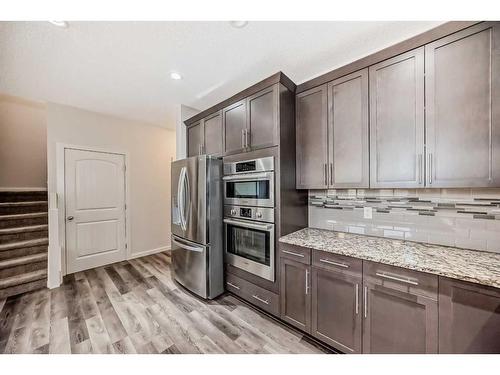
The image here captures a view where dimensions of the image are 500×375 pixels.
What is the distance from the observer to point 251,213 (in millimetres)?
2125

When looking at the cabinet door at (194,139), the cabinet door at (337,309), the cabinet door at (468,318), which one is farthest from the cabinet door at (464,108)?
the cabinet door at (194,139)

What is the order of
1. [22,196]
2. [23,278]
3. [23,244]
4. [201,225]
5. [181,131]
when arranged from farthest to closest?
[22,196], [181,131], [23,244], [23,278], [201,225]

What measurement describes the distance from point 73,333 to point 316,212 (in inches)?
104

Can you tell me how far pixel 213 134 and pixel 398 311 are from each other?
8.21 feet

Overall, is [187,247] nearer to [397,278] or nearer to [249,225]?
[249,225]

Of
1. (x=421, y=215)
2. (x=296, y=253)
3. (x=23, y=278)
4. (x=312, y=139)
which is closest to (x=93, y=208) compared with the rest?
(x=23, y=278)

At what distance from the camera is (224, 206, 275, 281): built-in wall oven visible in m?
1.97

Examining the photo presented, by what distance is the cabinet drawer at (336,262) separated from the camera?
Result: 1.46 m

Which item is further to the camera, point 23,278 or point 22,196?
point 22,196

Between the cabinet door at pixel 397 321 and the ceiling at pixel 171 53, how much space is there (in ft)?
6.45

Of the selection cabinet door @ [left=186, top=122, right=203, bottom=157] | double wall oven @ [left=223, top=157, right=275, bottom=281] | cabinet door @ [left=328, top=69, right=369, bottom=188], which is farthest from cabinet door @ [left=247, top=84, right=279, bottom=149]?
cabinet door @ [left=186, top=122, right=203, bottom=157]

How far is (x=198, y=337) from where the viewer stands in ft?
5.88
